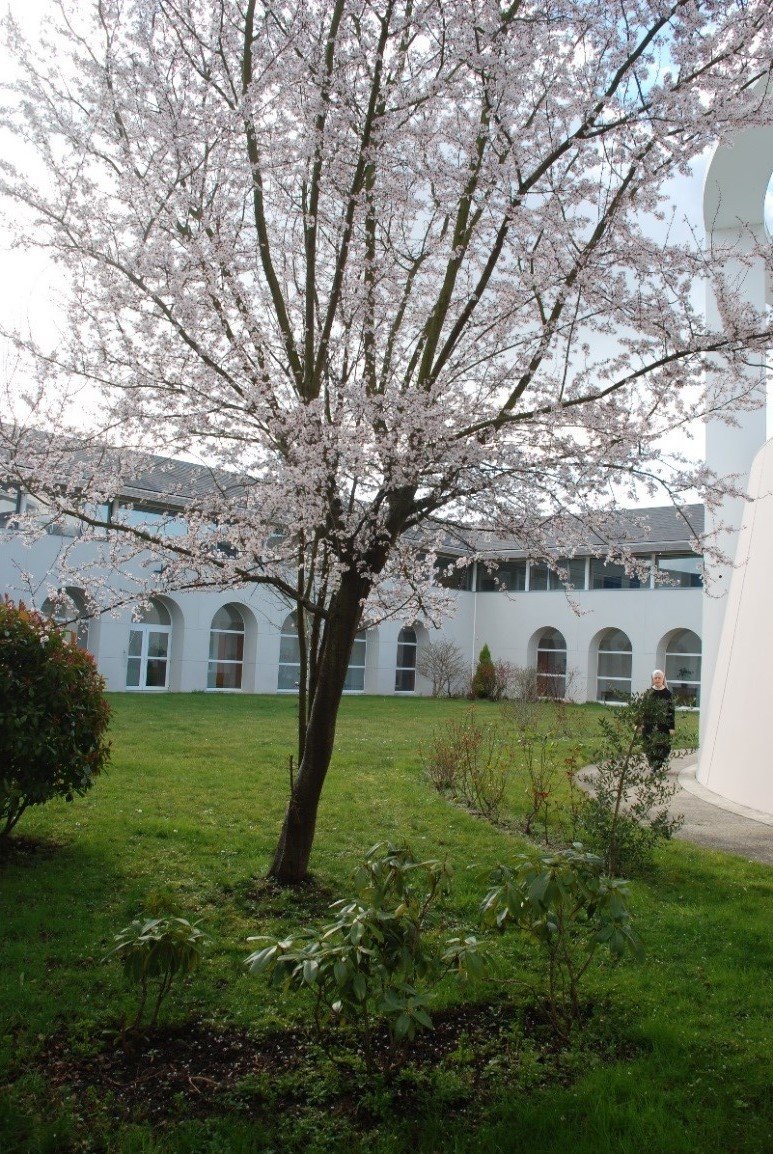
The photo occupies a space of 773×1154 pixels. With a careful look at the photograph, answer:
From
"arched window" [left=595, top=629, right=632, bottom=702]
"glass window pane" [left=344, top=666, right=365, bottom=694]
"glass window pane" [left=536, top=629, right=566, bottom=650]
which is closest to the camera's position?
"arched window" [left=595, top=629, right=632, bottom=702]

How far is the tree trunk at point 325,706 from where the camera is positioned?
5477mm

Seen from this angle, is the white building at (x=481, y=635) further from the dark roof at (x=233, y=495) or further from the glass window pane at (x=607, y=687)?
the dark roof at (x=233, y=495)

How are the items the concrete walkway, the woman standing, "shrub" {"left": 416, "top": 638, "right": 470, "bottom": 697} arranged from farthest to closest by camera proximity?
"shrub" {"left": 416, "top": 638, "right": 470, "bottom": 697}
the concrete walkway
the woman standing

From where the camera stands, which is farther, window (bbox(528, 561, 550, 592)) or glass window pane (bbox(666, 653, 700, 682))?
window (bbox(528, 561, 550, 592))

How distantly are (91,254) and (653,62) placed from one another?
341 centimetres

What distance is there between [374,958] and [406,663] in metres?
27.8

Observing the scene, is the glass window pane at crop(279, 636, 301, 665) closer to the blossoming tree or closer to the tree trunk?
the blossoming tree

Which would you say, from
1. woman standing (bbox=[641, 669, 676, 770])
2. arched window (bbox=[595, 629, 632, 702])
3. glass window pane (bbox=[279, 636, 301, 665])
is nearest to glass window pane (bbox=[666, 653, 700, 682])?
arched window (bbox=[595, 629, 632, 702])

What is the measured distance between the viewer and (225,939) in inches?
186

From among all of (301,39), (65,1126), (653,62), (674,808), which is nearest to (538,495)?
(653,62)

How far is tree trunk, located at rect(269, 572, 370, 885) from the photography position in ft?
18.0

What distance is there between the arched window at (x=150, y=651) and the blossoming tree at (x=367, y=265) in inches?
710

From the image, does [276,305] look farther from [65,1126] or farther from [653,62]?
[65,1126]

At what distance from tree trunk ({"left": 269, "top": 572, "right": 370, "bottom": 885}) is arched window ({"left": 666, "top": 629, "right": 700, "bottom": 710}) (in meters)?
23.6
